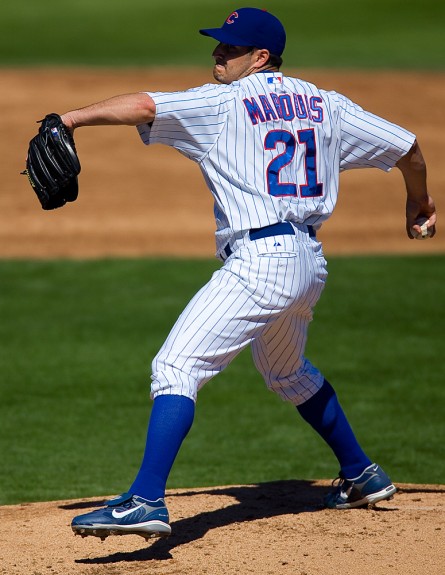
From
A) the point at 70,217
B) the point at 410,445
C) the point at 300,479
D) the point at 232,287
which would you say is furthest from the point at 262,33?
the point at 70,217

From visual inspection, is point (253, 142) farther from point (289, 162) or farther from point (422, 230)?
point (422, 230)

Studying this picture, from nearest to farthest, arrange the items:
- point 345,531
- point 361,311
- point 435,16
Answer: point 345,531, point 361,311, point 435,16

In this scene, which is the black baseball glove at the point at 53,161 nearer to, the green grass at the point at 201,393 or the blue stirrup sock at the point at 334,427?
the blue stirrup sock at the point at 334,427

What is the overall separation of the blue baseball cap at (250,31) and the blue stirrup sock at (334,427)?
4.49 feet

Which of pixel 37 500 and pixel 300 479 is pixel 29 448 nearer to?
pixel 37 500

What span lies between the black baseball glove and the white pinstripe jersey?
0.26 metres

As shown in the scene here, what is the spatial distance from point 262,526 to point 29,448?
211 cm

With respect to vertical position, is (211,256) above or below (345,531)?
above

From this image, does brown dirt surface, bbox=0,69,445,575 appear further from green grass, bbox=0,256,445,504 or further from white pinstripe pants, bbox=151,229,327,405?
green grass, bbox=0,256,445,504

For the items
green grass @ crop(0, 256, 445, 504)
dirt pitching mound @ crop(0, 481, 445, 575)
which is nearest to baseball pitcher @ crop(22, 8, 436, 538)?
dirt pitching mound @ crop(0, 481, 445, 575)

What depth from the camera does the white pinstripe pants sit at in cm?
361

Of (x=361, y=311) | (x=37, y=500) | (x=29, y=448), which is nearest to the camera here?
(x=37, y=500)

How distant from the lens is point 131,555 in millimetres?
3703

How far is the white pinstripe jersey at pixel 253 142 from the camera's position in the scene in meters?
3.63
